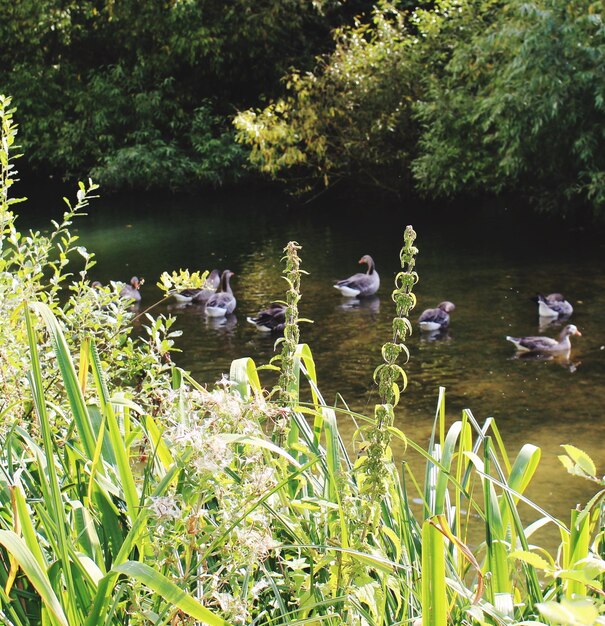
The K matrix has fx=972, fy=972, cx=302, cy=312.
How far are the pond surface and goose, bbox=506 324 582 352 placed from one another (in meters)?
0.14

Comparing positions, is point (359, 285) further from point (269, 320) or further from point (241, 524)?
point (241, 524)

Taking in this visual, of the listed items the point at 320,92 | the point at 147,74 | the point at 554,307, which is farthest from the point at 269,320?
the point at 147,74

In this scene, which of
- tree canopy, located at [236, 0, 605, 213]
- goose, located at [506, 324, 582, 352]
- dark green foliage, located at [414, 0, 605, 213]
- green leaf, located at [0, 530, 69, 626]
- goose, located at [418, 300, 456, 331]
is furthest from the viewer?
tree canopy, located at [236, 0, 605, 213]

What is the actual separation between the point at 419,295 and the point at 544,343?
276cm

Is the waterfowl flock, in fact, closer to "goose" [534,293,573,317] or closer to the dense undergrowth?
"goose" [534,293,573,317]

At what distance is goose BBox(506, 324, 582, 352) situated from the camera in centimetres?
898

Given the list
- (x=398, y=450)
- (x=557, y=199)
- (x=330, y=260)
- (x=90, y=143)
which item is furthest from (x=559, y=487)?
(x=90, y=143)

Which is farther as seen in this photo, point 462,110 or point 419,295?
point 462,110

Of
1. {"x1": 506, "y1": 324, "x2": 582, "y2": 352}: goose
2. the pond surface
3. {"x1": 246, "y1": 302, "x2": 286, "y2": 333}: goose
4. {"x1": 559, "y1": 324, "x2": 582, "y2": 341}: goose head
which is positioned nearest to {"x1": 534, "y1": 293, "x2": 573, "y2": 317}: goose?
the pond surface

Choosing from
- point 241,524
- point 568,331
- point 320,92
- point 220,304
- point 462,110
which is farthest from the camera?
point 320,92

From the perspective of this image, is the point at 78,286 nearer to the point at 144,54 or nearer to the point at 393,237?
the point at 393,237

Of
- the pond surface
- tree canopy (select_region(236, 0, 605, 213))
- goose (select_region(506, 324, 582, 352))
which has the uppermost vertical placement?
tree canopy (select_region(236, 0, 605, 213))

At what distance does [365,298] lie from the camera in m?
11.6

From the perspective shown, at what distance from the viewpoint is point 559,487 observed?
5855 mm
